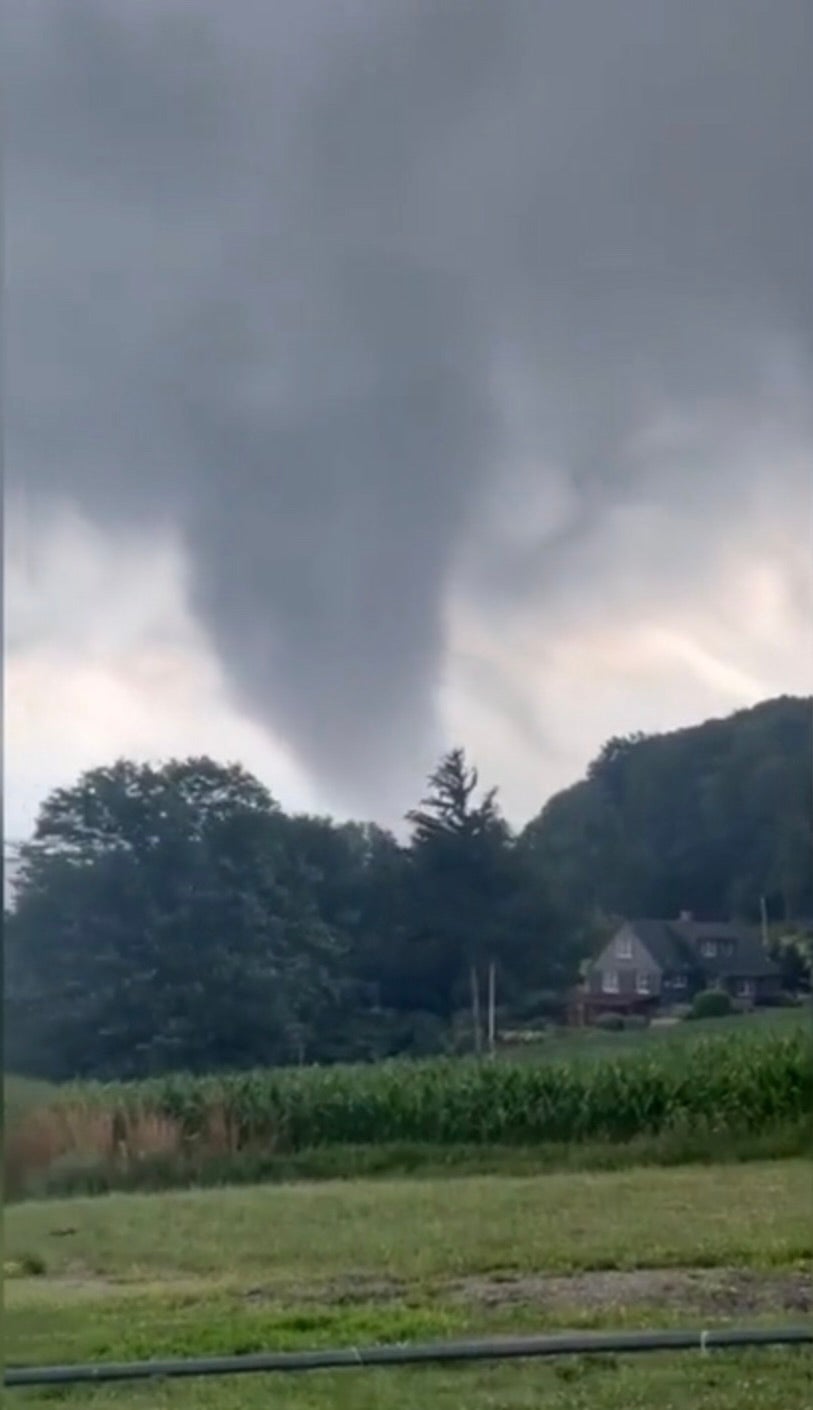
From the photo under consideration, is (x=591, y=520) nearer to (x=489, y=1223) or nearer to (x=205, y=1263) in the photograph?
(x=489, y=1223)

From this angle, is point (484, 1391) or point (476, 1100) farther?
point (476, 1100)

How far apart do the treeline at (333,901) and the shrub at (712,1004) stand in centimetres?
11

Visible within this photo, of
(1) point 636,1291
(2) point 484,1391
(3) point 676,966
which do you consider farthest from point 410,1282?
(3) point 676,966

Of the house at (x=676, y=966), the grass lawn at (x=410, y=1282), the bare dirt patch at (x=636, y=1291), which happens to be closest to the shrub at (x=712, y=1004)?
the house at (x=676, y=966)

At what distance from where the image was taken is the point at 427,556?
216 centimetres

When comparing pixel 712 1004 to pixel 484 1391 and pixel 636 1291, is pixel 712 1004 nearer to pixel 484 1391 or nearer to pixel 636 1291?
pixel 636 1291

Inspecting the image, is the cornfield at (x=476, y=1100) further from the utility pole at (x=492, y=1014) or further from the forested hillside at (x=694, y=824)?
the forested hillside at (x=694, y=824)

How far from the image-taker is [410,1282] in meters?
2.08

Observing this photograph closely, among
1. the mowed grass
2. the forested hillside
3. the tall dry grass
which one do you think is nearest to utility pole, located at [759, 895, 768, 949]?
the forested hillside

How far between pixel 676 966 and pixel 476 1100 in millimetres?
291

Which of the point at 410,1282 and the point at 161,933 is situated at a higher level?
the point at 161,933

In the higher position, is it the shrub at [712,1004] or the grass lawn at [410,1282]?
the shrub at [712,1004]

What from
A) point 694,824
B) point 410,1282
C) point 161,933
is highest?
point 694,824

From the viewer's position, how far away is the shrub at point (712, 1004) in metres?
2.21
